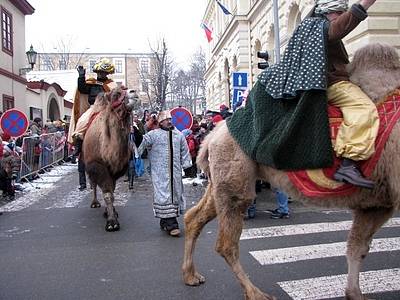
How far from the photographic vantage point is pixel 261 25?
23.7 meters

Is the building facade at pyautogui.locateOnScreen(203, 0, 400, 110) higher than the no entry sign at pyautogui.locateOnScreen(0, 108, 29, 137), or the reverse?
the building facade at pyautogui.locateOnScreen(203, 0, 400, 110)

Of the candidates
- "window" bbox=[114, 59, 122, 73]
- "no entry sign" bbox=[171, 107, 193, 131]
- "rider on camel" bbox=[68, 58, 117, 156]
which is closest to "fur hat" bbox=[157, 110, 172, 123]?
"rider on camel" bbox=[68, 58, 117, 156]

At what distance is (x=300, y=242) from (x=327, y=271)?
1263 millimetres

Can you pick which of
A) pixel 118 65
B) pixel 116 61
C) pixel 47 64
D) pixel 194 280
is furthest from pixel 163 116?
pixel 118 65

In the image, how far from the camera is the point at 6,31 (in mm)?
21234

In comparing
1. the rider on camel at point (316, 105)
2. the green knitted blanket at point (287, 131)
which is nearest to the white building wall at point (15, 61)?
the green knitted blanket at point (287, 131)

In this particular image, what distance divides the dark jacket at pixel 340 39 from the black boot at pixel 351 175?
61cm

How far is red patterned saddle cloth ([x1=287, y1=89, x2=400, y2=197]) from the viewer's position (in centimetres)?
325

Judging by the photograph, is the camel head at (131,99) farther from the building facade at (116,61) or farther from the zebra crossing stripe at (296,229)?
the building facade at (116,61)

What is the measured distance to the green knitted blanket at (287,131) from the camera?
Answer: 11.2ft

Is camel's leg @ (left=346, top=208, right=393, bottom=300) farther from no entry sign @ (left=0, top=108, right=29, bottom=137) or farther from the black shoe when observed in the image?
no entry sign @ (left=0, top=108, right=29, bottom=137)

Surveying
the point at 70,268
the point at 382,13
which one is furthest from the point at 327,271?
the point at 382,13

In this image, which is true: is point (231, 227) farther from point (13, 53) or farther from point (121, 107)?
point (13, 53)

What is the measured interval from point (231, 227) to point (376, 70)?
1.72 metres
